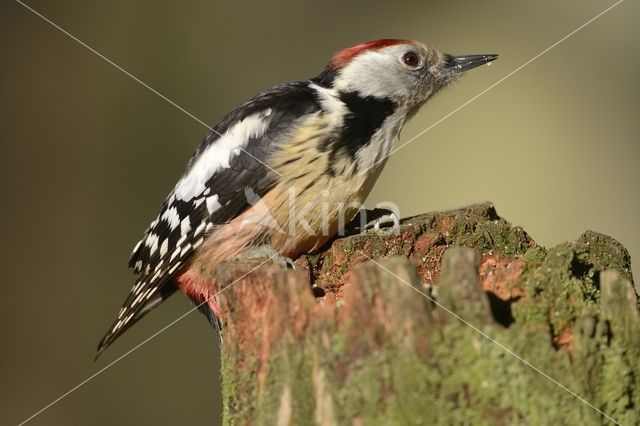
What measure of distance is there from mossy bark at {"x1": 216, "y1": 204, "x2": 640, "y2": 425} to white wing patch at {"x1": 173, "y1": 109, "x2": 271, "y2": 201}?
1611mm

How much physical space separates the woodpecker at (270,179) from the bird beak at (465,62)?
15.7 inches

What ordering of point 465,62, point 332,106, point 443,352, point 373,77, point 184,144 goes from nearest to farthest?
point 443,352, point 332,106, point 373,77, point 465,62, point 184,144

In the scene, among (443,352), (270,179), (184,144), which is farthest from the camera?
(184,144)

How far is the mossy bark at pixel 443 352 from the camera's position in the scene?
1800 mm

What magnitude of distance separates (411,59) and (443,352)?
8.28 ft

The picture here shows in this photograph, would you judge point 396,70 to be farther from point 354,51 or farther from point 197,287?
point 197,287

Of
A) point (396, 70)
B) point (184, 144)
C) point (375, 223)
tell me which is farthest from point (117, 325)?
point (184, 144)

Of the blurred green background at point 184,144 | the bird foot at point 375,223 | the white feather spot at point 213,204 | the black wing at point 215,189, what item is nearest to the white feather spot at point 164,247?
the black wing at point 215,189

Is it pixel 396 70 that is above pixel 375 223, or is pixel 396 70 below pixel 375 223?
above

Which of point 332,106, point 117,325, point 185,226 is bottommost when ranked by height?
point 117,325

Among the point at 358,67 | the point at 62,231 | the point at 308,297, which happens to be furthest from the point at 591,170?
the point at 308,297

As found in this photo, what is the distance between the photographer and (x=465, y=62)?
4203 mm

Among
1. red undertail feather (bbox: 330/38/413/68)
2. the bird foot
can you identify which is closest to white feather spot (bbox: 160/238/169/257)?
the bird foot

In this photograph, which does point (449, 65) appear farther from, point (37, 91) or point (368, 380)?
point (37, 91)
